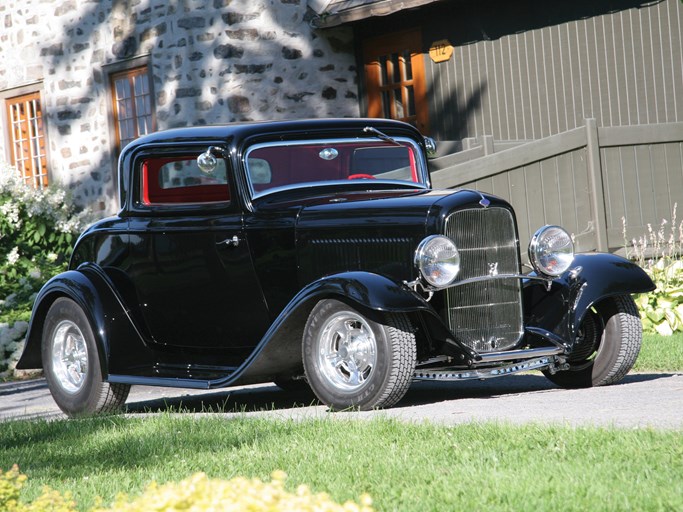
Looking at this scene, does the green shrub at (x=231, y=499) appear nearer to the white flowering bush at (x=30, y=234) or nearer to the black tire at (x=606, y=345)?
the black tire at (x=606, y=345)

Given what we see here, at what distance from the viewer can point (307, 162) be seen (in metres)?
7.20

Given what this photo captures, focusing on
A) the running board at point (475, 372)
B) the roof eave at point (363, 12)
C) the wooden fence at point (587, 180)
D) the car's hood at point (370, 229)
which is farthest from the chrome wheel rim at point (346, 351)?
the roof eave at point (363, 12)

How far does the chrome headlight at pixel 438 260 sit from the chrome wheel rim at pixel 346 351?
46cm

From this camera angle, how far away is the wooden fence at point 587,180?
10.7m

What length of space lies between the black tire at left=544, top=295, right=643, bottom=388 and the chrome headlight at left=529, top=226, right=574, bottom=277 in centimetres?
40

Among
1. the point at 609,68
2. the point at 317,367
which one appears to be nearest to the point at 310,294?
the point at 317,367

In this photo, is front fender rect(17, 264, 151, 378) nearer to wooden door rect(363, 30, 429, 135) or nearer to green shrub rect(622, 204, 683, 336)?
green shrub rect(622, 204, 683, 336)

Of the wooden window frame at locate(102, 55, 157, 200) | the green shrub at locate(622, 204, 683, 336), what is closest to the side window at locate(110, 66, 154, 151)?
the wooden window frame at locate(102, 55, 157, 200)

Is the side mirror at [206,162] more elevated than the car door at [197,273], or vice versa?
the side mirror at [206,162]

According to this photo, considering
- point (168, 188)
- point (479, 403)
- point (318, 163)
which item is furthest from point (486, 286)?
point (168, 188)

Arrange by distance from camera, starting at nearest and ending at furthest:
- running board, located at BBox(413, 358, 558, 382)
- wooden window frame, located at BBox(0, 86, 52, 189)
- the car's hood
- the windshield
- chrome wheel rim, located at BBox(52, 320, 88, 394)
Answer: running board, located at BBox(413, 358, 558, 382) < the car's hood < the windshield < chrome wheel rim, located at BBox(52, 320, 88, 394) < wooden window frame, located at BBox(0, 86, 52, 189)

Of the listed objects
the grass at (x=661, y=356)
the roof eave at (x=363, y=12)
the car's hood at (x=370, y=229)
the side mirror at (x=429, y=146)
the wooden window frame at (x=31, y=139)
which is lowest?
the grass at (x=661, y=356)

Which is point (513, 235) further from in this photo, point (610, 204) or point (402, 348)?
point (610, 204)

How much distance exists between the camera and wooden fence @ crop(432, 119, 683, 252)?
10711mm
